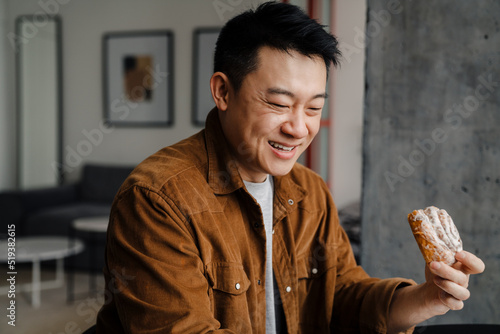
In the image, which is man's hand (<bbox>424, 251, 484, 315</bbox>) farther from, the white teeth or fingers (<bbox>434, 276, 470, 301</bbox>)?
the white teeth

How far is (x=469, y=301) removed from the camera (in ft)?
5.57

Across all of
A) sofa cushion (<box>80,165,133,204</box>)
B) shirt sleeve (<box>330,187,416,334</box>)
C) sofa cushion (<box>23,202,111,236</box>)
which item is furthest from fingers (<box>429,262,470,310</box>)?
sofa cushion (<box>80,165,133,204</box>)

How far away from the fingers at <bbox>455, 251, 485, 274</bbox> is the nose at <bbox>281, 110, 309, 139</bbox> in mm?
448

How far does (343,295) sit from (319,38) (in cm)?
74

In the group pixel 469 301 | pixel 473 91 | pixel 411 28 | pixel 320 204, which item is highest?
pixel 411 28

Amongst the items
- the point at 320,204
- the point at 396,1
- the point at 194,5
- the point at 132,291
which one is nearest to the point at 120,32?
the point at 194,5

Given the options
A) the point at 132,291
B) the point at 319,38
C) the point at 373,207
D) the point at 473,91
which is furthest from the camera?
the point at 373,207

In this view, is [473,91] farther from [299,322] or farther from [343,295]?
[299,322]

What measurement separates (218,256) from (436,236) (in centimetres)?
50

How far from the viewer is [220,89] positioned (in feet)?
Answer: 3.91

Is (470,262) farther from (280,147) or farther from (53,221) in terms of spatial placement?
(53,221)

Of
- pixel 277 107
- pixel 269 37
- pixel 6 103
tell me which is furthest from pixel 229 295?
pixel 6 103

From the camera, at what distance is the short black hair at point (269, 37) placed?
111cm

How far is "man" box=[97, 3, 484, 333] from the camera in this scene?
1.00 meters
